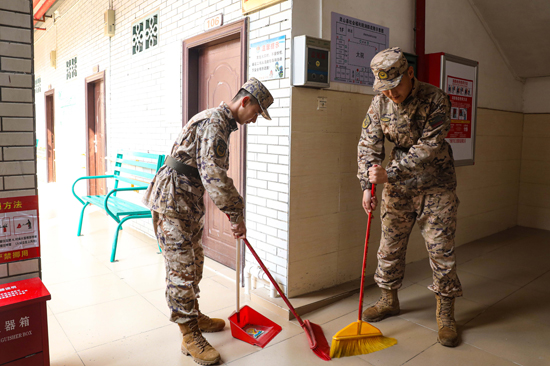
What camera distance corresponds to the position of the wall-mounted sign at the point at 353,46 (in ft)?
10.2

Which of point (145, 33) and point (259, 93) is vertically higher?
point (145, 33)

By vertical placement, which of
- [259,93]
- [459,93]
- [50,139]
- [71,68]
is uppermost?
[71,68]

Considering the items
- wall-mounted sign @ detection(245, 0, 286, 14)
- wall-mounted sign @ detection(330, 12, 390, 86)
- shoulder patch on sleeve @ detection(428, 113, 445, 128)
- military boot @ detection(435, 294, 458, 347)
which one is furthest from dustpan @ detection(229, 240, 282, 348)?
wall-mounted sign @ detection(245, 0, 286, 14)

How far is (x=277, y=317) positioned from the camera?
2928 millimetres

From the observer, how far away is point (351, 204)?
339 centimetres

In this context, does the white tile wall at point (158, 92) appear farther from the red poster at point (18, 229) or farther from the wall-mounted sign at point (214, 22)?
the red poster at point (18, 229)

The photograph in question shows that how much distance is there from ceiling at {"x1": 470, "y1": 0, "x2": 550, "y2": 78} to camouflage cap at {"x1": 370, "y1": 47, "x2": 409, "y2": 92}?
2.75 metres

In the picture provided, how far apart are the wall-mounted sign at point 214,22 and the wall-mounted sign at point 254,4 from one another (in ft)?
1.33

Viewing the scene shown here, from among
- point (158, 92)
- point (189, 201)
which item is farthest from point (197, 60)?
point (189, 201)

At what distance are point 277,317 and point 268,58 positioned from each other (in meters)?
1.92

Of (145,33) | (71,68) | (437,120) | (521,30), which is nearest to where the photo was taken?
(437,120)

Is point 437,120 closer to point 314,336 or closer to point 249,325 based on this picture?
point 314,336

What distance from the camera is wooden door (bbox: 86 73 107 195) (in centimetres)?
683

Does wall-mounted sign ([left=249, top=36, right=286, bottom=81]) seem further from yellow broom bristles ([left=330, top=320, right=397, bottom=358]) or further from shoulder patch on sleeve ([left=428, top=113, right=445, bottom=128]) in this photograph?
yellow broom bristles ([left=330, top=320, right=397, bottom=358])
